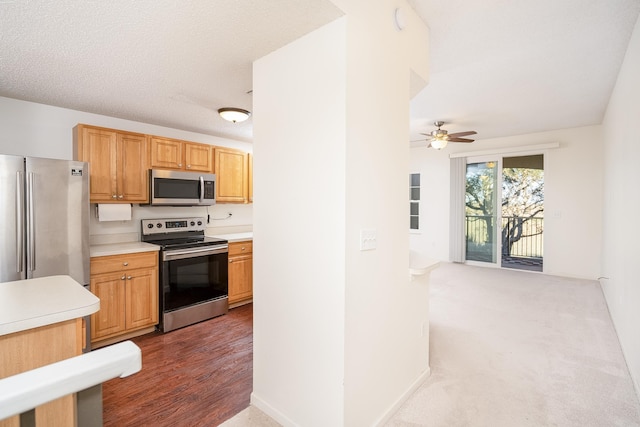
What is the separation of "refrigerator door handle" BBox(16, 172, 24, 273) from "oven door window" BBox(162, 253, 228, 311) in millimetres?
1108

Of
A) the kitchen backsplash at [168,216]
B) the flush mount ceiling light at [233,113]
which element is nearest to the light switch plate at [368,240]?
the flush mount ceiling light at [233,113]

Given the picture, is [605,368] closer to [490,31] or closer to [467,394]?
[467,394]

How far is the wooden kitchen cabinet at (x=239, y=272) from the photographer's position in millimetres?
3842

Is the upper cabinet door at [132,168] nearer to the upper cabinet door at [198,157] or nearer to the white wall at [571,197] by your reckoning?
the upper cabinet door at [198,157]

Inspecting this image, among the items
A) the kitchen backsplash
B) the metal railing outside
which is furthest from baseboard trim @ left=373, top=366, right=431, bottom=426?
the metal railing outside

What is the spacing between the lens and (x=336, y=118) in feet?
5.20

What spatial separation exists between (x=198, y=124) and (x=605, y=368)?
476cm

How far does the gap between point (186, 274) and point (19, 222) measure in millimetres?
1470

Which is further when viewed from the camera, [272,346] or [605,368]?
[605,368]

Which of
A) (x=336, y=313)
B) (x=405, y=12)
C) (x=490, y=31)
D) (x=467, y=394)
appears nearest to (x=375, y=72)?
(x=405, y=12)

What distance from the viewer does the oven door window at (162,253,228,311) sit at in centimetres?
328

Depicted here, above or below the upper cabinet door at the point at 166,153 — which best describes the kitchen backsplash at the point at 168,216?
below

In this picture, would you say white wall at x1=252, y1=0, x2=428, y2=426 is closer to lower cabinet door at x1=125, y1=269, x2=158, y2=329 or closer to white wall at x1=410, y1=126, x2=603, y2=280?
lower cabinet door at x1=125, y1=269, x2=158, y2=329

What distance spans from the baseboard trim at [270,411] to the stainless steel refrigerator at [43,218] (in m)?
1.90
